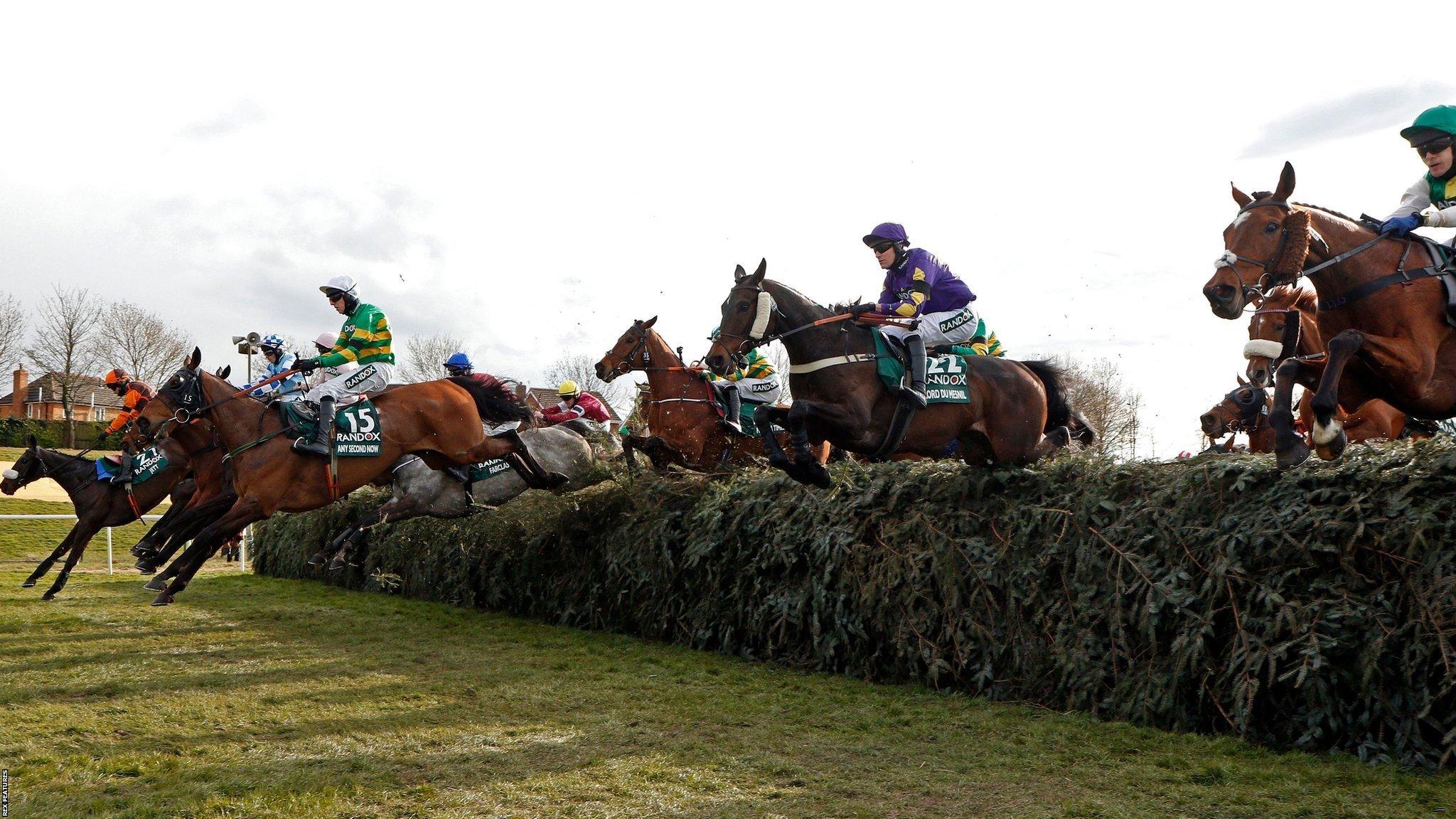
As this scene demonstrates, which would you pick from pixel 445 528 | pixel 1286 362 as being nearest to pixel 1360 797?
pixel 1286 362

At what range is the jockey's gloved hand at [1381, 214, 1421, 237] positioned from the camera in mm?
5094

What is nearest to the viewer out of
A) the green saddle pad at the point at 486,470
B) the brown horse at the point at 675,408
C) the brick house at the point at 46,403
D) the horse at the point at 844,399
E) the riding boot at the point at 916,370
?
the horse at the point at 844,399

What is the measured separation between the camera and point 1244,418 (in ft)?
28.6

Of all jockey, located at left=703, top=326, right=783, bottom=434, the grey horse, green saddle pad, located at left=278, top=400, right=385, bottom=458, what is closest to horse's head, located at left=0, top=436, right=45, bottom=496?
the grey horse

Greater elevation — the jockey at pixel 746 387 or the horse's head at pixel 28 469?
the jockey at pixel 746 387

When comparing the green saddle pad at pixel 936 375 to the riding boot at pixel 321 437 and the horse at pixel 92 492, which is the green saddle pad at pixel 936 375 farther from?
the horse at pixel 92 492

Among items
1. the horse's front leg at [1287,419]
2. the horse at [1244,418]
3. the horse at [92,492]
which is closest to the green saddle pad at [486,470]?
the horse at [92,492]

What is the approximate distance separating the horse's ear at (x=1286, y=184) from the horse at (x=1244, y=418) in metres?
3.04

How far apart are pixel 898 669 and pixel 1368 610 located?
9.63 feet

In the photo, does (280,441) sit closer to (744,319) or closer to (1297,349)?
(744,319)

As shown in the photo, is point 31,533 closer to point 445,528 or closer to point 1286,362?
point 445,528

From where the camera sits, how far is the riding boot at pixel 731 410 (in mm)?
10062

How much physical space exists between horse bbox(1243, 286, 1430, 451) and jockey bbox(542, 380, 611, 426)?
8.49 metres

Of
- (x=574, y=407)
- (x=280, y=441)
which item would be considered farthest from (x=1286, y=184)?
(x=574, y=407)
